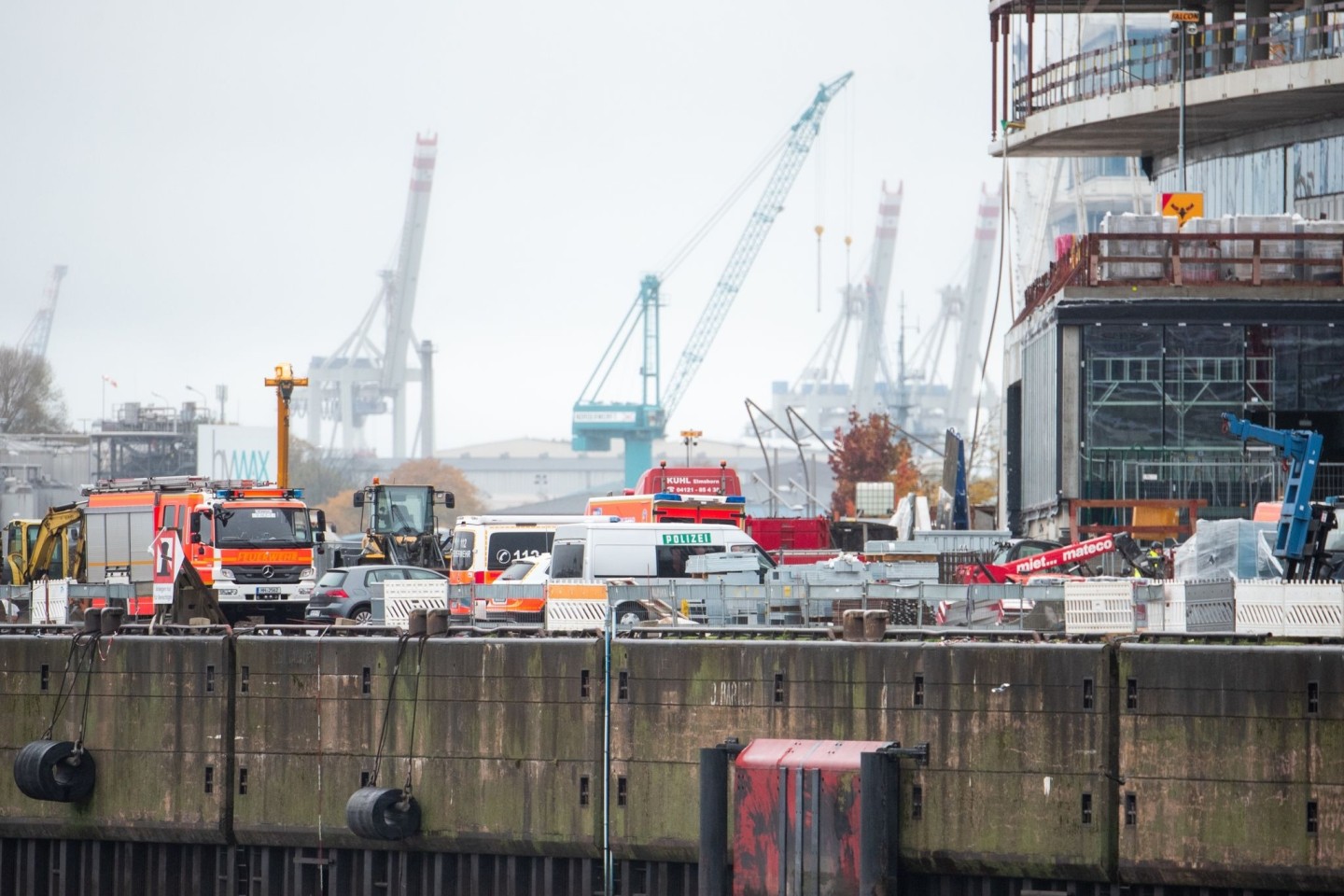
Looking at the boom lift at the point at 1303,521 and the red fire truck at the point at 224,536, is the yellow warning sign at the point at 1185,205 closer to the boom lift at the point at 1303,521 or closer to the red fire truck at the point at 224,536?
the boom lift at the point at 1303,521

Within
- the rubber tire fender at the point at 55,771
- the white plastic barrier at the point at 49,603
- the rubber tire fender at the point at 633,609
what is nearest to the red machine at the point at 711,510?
the white plastic barrier at the point at 49,603

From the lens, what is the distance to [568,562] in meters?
34.0

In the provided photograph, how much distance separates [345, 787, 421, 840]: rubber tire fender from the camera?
18672 millimetres

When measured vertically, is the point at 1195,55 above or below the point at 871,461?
above

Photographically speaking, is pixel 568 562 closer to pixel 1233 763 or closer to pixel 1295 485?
pixel 1295 485

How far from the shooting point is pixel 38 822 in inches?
801

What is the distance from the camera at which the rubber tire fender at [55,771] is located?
2002 cm

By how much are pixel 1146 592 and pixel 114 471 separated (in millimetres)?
126129

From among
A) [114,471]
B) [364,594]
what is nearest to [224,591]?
[364,594]

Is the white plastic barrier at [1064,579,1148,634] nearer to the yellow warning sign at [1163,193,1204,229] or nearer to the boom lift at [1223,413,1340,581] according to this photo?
the boom lift at [1223,413,1340,581]

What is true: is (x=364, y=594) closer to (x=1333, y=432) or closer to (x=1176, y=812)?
(x=1333, y=432)

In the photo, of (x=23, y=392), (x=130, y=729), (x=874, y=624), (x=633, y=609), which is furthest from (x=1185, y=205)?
(x=23, y=392)

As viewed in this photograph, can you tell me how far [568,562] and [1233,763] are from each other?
18.6m

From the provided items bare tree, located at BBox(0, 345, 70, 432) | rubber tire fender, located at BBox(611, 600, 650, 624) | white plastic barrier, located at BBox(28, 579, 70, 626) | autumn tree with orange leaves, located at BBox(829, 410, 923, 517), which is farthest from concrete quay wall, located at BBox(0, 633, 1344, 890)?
bare tree, located at BBox(0, 345, 70, 432)
